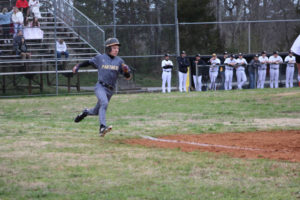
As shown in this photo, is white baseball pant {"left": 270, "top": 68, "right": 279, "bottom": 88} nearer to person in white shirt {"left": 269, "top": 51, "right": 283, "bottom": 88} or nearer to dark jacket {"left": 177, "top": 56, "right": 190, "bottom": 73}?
person in white shirt {"left": 269, "top": 51, "right": 283, "bottom": 88}

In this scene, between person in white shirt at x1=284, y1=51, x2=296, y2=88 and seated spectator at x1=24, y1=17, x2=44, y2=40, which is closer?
seated spectator at x1=24, y1=17, x2=44, y2=40

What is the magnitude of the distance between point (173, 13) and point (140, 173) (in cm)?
2135

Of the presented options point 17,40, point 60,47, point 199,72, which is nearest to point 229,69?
point 199,72

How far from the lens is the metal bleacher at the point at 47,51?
23859 millimetres

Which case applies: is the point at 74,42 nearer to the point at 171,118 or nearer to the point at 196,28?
the point at 196,28

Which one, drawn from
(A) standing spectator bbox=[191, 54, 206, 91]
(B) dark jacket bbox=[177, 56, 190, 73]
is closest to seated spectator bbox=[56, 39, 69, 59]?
(B) dark jacket bbox=[177, 56, 190, 73]

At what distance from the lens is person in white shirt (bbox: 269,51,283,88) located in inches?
1048

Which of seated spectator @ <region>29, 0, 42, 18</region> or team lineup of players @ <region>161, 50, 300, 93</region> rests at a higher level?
seated spectator @ <region>29, 0, 42, 18</region>

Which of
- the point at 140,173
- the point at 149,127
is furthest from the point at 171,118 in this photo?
the point at 140,173

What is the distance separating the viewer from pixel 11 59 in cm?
2384

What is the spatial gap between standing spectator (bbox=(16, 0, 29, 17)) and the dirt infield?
16269mm

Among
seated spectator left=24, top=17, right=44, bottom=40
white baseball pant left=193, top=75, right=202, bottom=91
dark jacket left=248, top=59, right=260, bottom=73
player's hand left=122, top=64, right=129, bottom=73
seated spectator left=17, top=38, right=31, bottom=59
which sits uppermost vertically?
seated spectator left=24, top=17, right=44, bottom=40

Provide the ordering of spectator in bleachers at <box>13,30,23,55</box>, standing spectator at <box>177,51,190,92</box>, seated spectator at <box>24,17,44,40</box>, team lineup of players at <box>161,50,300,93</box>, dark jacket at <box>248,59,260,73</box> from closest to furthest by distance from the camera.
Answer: spectator in bleachers at <box>13,30,23,55</box>, seated spectator at <box>24,17,44,40</box>, standing spectator at <box>177,51,190,92</box>, team lineup of players at <box>161,50,300,93</box>, dark jacket at <box>248,59,260,73</box>

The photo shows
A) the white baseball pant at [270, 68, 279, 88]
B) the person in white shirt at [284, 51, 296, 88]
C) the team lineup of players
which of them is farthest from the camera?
the white baseball pant at [270, 68, 279, 88]
